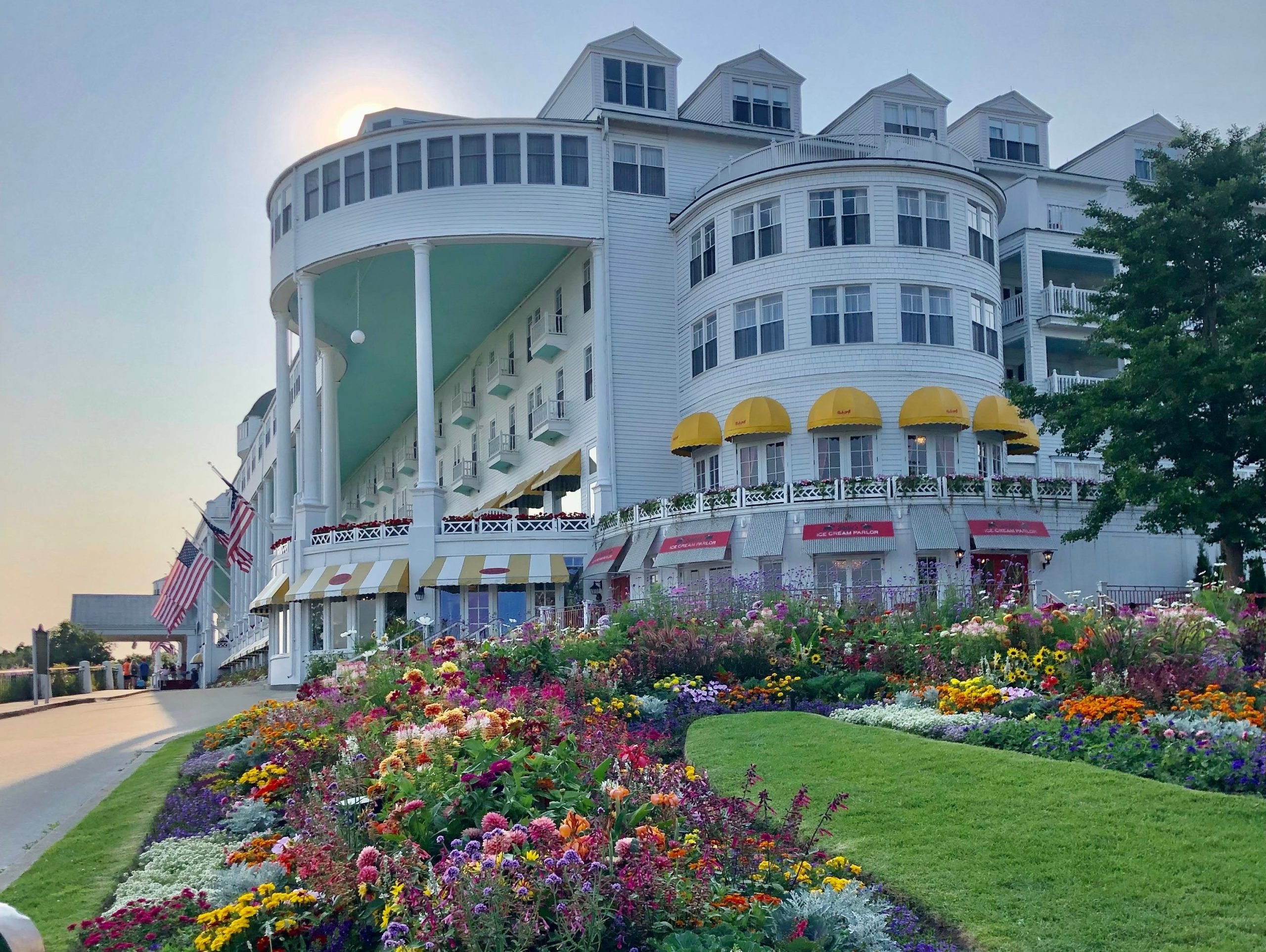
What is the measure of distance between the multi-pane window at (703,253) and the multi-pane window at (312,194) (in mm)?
13300

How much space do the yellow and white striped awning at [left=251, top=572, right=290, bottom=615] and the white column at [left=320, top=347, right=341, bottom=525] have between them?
21.1 feet

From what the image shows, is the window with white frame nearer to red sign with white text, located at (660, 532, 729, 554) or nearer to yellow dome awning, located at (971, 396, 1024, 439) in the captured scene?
yellow dome awning, located at (971, 396, 1024, 439)

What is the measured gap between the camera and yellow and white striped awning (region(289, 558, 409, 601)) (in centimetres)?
3856

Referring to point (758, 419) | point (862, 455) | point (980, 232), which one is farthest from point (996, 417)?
point (758, 419)

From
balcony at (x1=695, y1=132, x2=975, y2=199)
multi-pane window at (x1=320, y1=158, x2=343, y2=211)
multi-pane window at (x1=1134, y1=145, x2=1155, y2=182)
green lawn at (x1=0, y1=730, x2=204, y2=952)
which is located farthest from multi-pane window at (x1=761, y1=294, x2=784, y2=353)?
green lawn at (x1=0, y1=730, x2=204, y2=952)

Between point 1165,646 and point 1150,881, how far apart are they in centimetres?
723

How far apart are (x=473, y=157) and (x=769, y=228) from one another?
406 inches

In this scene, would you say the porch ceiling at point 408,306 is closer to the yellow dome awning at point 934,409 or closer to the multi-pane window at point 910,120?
the multi-pane window at point 910,120

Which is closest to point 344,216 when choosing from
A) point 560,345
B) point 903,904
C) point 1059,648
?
point 560,345

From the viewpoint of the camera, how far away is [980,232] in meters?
38.5

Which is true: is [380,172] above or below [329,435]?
above

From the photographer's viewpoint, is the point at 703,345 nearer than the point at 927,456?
No

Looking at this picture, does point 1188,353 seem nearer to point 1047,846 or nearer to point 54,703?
point 1047,846

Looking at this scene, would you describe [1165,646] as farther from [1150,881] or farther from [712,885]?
[712,885]
